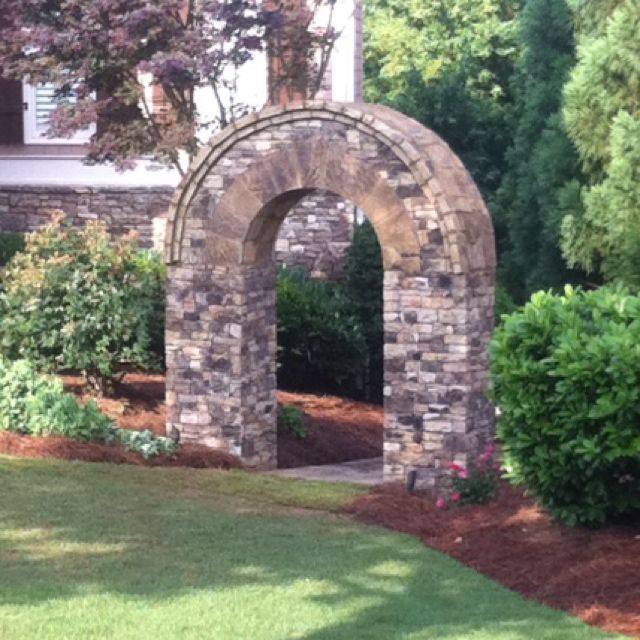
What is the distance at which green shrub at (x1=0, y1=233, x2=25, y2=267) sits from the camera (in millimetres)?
20812

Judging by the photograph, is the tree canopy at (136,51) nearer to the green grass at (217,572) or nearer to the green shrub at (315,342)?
the green shrub at (315,342)

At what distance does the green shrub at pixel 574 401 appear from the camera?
9195 mm

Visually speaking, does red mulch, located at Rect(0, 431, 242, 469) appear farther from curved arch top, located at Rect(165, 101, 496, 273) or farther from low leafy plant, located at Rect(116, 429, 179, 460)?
curved arch top, located at Rect(165, 101, 496, 273)

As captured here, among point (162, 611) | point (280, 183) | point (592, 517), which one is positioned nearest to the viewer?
point (162, 611)

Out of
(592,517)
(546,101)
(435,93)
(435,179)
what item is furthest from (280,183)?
(435,93)

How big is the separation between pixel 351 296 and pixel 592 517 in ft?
31.7

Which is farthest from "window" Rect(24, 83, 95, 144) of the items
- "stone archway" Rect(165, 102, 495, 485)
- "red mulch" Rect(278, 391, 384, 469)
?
"stone archway" Rect(165, 102, 495, 485)

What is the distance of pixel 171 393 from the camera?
13938 millimetres

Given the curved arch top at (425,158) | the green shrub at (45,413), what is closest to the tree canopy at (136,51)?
the curved arch top at (425,158)

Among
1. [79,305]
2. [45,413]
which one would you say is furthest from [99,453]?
[79,305]

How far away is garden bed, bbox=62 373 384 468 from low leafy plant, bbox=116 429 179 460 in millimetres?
777

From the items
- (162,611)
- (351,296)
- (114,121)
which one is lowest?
(162,611)

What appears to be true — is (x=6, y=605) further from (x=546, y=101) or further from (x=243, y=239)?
(x=546, y=101)

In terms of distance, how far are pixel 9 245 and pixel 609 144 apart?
8737mm
